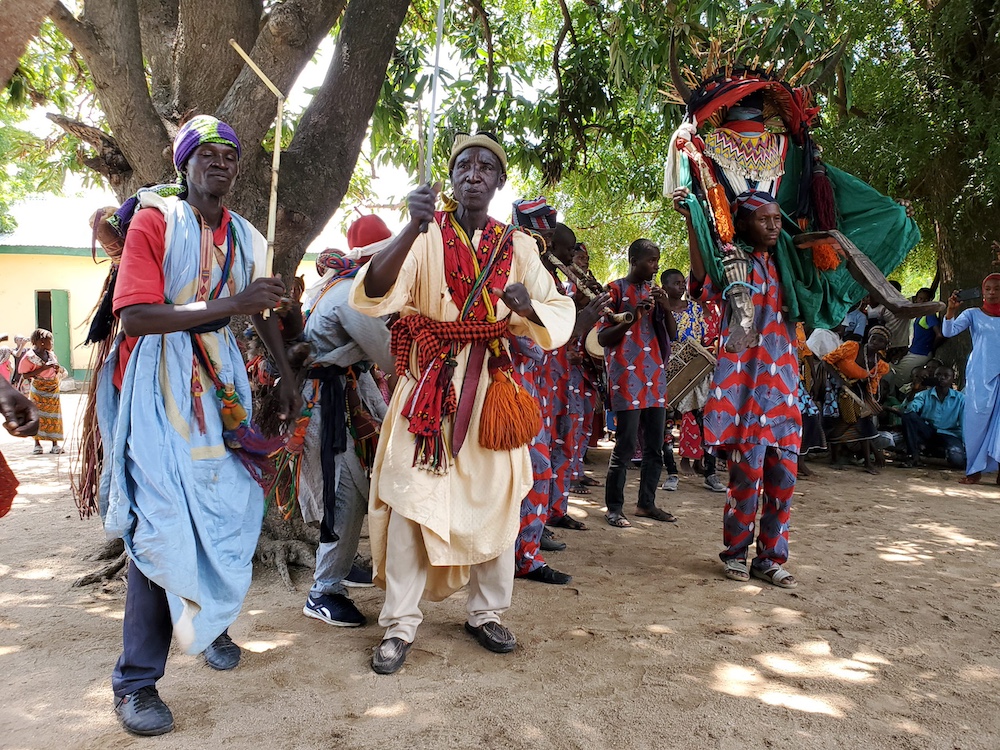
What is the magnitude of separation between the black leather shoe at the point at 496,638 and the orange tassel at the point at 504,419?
2.68ft

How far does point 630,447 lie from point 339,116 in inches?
119

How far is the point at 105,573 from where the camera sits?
4.38m

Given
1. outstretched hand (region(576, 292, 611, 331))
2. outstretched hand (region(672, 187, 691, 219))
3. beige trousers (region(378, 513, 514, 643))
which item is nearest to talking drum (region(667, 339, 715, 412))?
outstretched hand (region(672, 187, 691, 219))

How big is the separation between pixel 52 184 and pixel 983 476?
12.2m

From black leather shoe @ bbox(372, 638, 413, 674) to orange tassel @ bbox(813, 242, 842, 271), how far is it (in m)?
3.07

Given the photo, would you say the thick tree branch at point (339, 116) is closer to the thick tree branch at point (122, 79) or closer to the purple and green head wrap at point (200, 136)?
the thick tree branch at point (122, 79)

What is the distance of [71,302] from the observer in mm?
21859

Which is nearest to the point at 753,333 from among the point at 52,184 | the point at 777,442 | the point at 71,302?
the point at 777,442

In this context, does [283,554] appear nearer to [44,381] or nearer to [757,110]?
[757,110]

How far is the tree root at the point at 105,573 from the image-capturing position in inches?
170

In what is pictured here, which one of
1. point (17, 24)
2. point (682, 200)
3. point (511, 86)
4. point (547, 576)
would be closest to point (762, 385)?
point (682, 200)

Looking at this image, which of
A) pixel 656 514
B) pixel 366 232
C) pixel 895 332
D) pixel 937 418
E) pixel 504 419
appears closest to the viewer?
pixel 504 419

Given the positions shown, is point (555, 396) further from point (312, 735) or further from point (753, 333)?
point (312, 735)

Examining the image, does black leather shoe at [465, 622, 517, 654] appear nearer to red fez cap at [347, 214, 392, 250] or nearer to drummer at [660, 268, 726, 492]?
red fez cap at [347, 214, 392, 250]
